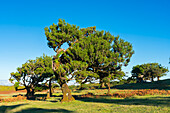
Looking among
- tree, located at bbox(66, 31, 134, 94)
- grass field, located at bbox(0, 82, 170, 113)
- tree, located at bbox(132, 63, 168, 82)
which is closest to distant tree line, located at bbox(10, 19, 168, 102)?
tree, located at bbox(66, 31, 134, 94)

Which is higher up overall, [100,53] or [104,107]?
[100,53]

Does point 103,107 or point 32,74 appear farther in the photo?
point 32,74

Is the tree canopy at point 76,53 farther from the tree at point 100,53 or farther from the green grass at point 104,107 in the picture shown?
the green grass at point 104,107

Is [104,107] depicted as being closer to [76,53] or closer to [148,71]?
[76,53]

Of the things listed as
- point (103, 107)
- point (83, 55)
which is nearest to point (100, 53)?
point (83, 55)

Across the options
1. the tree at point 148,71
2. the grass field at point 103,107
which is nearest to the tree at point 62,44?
the grass field at point 103,107

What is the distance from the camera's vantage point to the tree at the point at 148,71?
93.9 m

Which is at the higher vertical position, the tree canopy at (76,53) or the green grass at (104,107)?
the tree canopy at (76,53)

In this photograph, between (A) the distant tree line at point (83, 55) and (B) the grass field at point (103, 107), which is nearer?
(B) the grass field at point (103, 107)

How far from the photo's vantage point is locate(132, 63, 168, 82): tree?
308 ft

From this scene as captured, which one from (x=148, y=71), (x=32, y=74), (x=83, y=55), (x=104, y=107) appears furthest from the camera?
(x=148, y=71)

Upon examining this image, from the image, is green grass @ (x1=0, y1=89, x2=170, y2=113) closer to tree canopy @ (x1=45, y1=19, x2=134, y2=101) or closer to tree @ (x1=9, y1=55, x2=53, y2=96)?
tree canopy @ (x1=45, y1=19, x2=134, y2=101)

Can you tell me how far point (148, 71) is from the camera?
9481 centimetres

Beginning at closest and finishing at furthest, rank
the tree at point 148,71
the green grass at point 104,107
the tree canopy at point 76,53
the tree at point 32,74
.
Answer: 1. the green grass at point 104,107
2. the tree canopy at point 76,53
3. the tree at point 32,74
4. the tree at point 148,71
